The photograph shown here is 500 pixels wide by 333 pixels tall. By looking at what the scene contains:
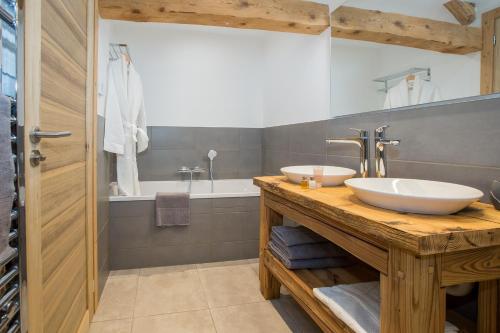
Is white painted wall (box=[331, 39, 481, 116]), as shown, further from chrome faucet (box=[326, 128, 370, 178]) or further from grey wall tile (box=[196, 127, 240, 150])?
grey wall tile (box=[196, 127, 240, 150])

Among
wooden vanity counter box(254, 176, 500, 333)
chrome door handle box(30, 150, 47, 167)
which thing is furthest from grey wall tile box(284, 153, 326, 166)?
chrome door handle box(30, 150, 47, 167)

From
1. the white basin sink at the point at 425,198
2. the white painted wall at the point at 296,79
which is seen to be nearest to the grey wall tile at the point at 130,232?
the white painted wall at the point at 296,79

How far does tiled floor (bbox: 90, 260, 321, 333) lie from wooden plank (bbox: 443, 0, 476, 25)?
5.63 feet

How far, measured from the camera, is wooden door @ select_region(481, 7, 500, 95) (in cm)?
121

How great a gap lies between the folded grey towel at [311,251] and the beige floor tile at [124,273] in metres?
1.37

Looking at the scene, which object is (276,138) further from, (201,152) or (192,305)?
(192,305)

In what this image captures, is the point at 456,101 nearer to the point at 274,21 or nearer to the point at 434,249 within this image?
the point at 434,249

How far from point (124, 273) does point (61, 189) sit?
1.43 m

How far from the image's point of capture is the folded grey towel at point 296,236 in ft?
5.77

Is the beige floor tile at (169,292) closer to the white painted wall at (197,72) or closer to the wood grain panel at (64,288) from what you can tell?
the wood grain panel at (64,288)

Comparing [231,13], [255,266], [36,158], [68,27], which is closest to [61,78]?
[68,27]

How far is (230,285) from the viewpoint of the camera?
90.4 inches

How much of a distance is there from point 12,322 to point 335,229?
1109 mm

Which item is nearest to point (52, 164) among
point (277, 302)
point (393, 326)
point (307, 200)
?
point (307, 200)
